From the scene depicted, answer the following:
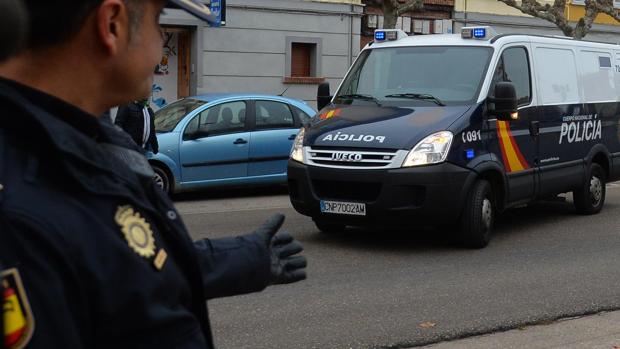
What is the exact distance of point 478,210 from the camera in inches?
339

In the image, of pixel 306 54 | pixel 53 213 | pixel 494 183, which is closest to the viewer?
pixel 53 213

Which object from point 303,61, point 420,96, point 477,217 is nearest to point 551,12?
point 303,61

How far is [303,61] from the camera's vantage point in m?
22.7

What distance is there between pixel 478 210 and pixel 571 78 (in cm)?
288

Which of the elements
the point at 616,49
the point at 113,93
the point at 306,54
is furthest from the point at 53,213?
the point at 306,54

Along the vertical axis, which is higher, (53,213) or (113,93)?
(113,93)

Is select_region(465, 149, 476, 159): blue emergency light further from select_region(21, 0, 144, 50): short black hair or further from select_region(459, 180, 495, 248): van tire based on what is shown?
select_region(21, 0, 144, 50): short black hair

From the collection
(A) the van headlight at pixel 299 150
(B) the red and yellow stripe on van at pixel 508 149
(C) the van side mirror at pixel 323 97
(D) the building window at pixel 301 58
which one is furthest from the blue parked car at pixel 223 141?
(D) the building window at pixel 301 58

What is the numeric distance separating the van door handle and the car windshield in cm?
465

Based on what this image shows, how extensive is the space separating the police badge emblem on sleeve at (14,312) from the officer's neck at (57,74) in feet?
1.10

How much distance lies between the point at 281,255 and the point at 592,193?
9747 mm

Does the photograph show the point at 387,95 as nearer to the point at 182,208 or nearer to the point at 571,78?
the point at 571,78

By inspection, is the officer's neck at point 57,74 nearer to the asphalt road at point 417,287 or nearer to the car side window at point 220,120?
the asphalt road at point 417,287

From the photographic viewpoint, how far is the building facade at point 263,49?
20.8m
